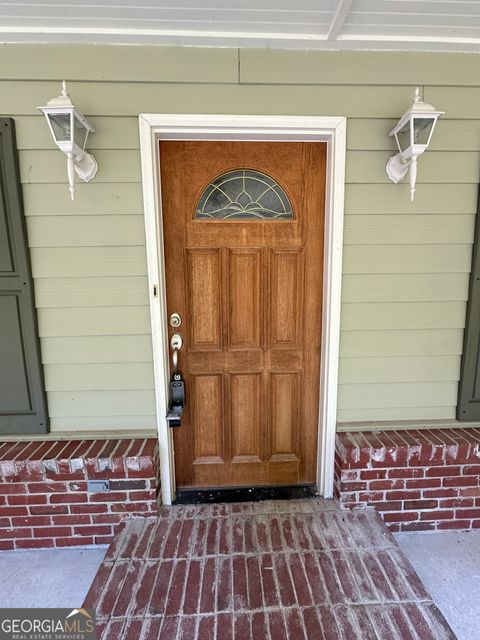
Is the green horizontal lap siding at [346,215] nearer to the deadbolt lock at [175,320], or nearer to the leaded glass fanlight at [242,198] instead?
the deadbolt lock at [175,320]

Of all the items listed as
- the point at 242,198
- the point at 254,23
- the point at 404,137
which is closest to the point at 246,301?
the point at 242,198

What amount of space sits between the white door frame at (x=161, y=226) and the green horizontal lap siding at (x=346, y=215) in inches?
1.8

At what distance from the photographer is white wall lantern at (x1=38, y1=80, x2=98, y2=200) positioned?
137 cm

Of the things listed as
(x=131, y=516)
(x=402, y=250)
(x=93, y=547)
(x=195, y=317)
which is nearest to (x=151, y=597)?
(x=131, y=516)

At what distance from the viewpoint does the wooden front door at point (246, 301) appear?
70.0 inches

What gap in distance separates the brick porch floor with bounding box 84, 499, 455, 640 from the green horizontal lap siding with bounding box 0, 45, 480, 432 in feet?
1.75

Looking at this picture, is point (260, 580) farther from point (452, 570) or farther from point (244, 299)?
point (244, 299)

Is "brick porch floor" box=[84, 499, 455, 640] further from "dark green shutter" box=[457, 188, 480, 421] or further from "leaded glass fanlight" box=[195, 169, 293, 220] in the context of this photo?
"leaded glass fanlight" box=[195, 169, 293, 220]

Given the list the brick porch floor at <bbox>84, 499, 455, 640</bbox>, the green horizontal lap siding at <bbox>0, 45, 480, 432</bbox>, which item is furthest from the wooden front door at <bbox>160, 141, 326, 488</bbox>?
the brick porch floor at <bbox>84, 499, 455, 640</bbox>

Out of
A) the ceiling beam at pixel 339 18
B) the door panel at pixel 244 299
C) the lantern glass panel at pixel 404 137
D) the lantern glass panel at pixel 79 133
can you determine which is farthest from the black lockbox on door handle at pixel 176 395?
the ceiling beam at pixel 339 18

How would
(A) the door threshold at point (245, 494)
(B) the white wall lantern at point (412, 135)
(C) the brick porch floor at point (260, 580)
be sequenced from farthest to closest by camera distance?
(A) the door threshold at point (245, 494)
(B) the white wall lantern at point (412, 135)
(C) the brick porch floor at point (260, 580)

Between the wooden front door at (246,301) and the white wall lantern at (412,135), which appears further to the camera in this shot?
the wooden front door at (246,301)

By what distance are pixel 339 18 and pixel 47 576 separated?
2.74m

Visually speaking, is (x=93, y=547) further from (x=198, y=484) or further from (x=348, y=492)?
(x=348, y=492)
